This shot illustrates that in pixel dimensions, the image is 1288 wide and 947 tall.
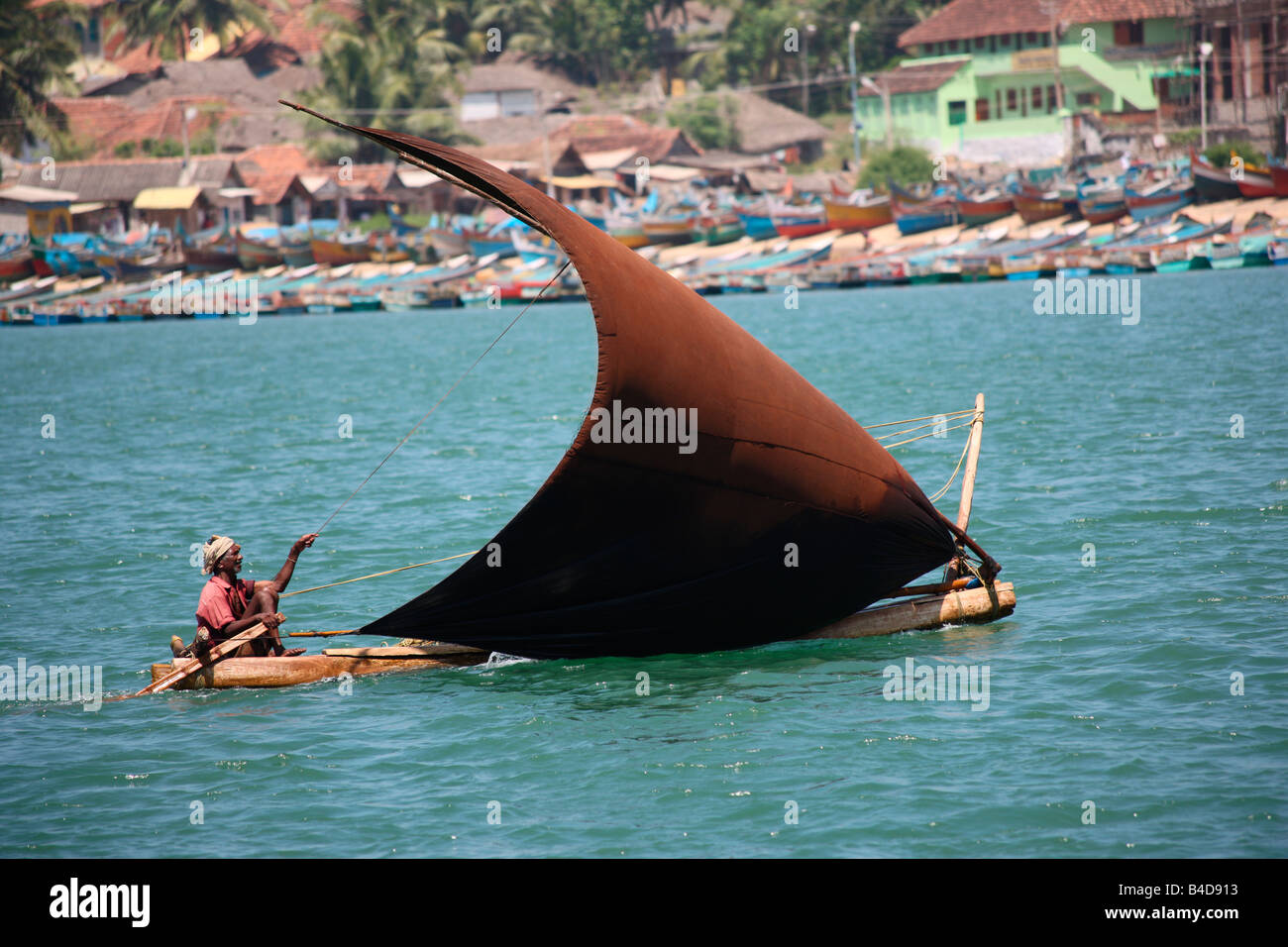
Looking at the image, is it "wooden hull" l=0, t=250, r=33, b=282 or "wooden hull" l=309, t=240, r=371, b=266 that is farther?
"wooden hull" l=309, t=240, r=371, b=266

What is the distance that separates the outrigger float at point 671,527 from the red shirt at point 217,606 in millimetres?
209

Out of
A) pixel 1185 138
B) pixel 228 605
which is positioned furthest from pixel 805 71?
pixel 228 605

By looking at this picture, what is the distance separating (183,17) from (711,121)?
44685 mm

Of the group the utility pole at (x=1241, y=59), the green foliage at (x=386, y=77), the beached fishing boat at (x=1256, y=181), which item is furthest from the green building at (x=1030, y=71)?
the green foliage at (x=386, y=77)

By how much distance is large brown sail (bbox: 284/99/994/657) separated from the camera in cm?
1212

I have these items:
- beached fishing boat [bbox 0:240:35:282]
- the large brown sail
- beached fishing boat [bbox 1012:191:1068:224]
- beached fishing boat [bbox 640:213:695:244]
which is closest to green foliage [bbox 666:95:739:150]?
beached fishing boat [bbox 640:213:695:244]

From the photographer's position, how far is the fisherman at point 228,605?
514 inches

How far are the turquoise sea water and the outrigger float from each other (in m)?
0.34

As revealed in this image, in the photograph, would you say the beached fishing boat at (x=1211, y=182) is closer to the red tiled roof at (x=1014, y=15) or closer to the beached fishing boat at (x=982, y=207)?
the beached fishing boat at (x=982, y=207)

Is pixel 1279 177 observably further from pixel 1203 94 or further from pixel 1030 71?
pixel 1030 71

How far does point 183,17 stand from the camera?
10625 cm

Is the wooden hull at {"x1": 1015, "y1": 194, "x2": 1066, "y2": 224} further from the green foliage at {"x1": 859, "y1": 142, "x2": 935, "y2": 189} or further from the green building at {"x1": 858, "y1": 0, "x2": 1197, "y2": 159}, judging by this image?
the green building at {"x1": 858, "y1": 0, "x2": 1197, "y2": 159}

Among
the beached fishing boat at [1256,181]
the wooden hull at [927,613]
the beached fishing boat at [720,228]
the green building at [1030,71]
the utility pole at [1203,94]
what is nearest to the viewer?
the wooden hull at [927,613]
